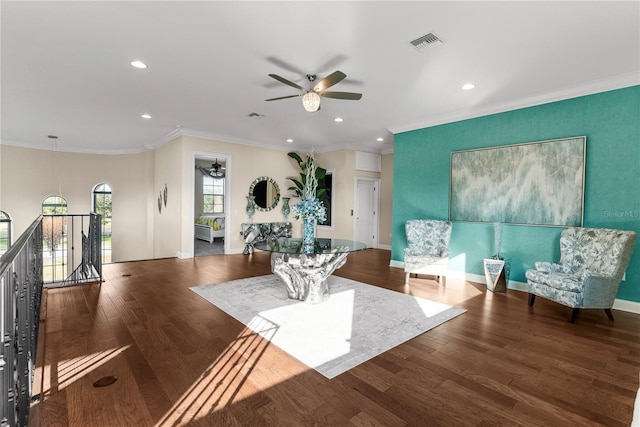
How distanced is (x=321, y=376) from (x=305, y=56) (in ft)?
9.91

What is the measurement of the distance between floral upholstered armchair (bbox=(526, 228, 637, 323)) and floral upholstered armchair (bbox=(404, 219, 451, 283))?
1.23 meters

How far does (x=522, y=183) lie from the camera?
176 inches

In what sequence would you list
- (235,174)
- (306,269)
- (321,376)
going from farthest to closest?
(235,174)
(306,269)
(321,376)

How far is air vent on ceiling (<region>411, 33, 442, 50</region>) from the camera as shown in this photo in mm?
2863

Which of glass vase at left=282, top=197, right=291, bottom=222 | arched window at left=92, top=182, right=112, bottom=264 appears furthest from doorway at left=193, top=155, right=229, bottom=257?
arched window at left=92, top=182, right=112, bottom=264

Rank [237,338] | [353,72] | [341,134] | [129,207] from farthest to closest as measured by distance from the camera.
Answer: [129,207], [341,134], [353,72], [237,338]

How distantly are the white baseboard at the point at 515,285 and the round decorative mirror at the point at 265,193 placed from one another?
140 inches

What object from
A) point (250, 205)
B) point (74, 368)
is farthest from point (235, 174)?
point (74, 368)

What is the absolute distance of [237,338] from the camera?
2.79 meters

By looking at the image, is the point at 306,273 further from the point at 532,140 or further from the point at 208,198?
the point at 208,198

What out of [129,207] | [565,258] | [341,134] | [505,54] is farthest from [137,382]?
[129,207]

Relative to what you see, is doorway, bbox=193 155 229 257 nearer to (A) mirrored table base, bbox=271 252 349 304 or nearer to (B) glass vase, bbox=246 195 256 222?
(B) glass vase, bbox=246 195 256 222

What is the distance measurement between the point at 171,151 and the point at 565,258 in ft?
25.1

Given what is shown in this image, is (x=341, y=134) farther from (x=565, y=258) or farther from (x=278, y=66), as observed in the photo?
(x=565, y=258)
